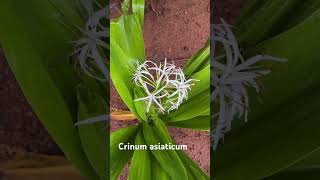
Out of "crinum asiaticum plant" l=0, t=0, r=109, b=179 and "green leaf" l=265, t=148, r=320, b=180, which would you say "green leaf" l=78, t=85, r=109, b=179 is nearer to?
"crinum asiaticum plant" l=0, t=0, r=109, b=179

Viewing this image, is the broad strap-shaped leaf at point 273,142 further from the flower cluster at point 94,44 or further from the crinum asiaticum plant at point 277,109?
the flower cluster at point 94,44

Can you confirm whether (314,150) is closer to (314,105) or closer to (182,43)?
(314,105)

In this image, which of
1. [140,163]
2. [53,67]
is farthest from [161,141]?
[53,67]

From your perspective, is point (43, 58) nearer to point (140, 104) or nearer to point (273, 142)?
point (140, 104)

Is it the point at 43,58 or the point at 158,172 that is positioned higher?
the point at 43,58

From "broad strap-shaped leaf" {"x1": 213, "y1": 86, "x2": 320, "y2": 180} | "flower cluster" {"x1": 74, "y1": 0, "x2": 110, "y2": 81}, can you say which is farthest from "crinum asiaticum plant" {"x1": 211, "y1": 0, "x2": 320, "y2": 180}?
"flower cluster" {"x1": 74, "y1": 0, "x2": 110, "y2": 81}

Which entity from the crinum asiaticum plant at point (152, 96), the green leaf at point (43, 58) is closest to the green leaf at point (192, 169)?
the crinum asiaticum plant at point (152, 96)

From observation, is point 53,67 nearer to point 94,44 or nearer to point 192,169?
point 94,44
